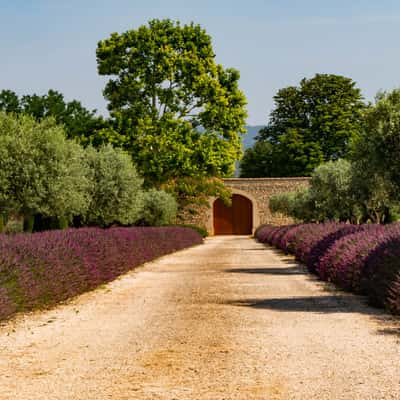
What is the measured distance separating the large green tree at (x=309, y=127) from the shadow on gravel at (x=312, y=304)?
2240 inches

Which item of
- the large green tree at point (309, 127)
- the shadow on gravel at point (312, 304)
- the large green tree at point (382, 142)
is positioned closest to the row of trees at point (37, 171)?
the large green tree at point (382, 142)

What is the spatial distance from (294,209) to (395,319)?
109 feet

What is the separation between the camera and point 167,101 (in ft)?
142

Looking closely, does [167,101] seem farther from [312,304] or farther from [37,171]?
[312,304]

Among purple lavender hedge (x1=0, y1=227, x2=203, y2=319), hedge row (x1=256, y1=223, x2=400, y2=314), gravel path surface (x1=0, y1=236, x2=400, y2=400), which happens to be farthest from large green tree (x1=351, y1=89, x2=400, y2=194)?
purple lavender hedge (x1=0, y1=227, x2=203, y2=319)

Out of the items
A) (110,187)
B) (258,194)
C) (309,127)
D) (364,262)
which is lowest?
(364,262)

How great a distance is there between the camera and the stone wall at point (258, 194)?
208 feet

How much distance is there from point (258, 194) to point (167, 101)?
22920 millimetres

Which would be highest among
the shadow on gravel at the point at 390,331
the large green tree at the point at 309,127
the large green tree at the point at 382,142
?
the large green tree at the point at 309,127

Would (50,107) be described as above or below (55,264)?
above

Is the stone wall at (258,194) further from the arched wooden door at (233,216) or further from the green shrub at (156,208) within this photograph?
the green shrub at (156,208)

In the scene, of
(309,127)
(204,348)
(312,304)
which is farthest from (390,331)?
(309,127)

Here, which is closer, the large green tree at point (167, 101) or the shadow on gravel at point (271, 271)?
the shadow on gravel at point (271, 271)

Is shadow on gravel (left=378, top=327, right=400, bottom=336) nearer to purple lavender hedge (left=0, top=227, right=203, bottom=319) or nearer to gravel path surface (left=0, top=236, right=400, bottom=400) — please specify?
gravel path surface (left=0, top=236, right=400, bottom=400)
